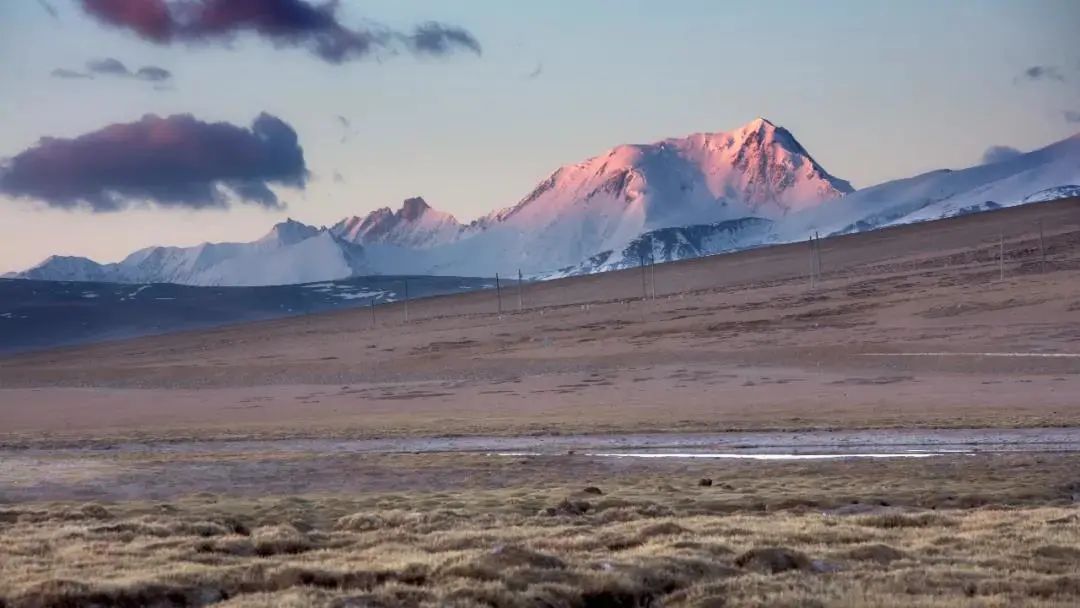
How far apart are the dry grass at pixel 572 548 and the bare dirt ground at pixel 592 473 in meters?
0.06

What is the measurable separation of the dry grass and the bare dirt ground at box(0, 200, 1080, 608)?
2.5 inches

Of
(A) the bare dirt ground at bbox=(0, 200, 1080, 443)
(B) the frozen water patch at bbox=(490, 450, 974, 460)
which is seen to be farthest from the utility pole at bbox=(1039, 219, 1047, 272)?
(B) the frozen water patch at bbox=(490, 450, 974, 460)

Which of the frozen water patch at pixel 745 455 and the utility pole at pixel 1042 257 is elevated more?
the utility pole at pixel 1042 257

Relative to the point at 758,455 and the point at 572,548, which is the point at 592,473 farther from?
the point at 572,548

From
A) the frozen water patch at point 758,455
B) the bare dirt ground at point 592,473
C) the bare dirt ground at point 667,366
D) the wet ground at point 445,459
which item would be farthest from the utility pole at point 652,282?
the frozen water patch at point 758,455

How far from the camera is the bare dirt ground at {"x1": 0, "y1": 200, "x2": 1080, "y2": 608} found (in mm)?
13508

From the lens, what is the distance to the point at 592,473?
2945 cm

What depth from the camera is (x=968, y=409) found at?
1721 inches

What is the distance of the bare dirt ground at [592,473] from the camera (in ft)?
44.3

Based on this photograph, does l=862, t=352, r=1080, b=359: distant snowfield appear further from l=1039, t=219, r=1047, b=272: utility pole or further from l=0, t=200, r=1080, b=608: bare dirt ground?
l=1039, t=219, r=1047, b=272: utility pole

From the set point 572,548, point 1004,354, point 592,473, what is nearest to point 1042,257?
point 1004,354

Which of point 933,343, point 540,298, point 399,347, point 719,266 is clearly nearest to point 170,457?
point 933,343

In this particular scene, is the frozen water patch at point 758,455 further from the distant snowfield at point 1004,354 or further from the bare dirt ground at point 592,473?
the distant snowfield at point 1004,354

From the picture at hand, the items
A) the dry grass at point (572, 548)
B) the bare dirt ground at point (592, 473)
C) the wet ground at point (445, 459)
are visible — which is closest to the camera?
the dry grass at point (572, 548)
